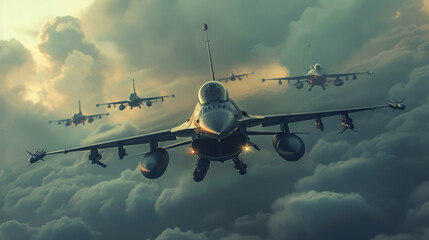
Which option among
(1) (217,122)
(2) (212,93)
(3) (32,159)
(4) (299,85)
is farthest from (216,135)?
(4) (299,85)

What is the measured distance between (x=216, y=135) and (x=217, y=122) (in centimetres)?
87

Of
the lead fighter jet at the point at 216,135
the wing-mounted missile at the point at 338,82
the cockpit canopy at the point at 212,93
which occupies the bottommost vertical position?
the lead fighter jet at the point at 216,135

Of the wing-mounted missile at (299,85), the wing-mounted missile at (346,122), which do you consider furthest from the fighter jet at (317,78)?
the wing-mounted missile at (346,122)

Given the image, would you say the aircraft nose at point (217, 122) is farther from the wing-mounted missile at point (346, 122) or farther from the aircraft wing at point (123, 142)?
the wing-mounted missile at point (346, 122)

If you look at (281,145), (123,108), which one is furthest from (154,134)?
(123,108)

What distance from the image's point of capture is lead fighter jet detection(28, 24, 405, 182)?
1467cm

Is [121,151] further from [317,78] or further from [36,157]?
[317,78]

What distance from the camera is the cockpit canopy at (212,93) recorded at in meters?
16.7

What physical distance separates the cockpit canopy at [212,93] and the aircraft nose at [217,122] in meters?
1.74

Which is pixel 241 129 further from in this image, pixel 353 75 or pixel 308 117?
pixel 353 75

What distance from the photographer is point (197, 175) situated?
19547 millimetres

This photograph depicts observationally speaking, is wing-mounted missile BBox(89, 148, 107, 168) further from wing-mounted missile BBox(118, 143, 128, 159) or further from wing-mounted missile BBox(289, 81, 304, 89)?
wing-mounted missile BBox(289, 81, 304, 89)

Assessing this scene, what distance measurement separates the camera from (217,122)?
1394 cm

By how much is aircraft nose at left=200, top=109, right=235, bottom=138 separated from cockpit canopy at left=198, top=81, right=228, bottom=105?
1.74 meters
